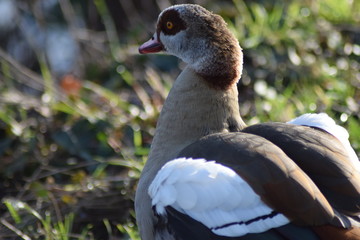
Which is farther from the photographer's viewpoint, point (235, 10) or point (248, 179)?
point (235, 10)

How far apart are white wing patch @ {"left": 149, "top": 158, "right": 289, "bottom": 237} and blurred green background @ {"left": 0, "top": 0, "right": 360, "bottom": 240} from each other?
697mm

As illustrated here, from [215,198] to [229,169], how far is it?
0.34ft

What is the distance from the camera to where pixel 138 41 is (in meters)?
5.60

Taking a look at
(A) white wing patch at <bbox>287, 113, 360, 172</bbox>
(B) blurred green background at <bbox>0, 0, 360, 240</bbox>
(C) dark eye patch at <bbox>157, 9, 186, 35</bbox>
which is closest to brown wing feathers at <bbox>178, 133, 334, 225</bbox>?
(A) white wing patch at <bbox>287, 113, 360, 172</bbox>

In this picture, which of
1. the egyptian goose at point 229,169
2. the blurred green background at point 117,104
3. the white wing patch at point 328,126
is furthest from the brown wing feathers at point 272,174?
the blurred green background at point 117,104

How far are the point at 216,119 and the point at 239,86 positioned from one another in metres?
1.72

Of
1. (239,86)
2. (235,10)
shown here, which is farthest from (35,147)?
(235,10)

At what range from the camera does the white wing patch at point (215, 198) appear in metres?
2.45

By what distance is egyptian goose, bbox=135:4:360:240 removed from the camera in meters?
2.43

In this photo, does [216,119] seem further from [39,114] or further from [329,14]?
[329,14]

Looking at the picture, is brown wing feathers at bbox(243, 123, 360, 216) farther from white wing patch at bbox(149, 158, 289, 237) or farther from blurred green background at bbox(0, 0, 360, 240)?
blurred green background at bbox(0, 0, 360, 240)

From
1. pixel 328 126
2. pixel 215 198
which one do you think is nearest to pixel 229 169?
pixel 215 198

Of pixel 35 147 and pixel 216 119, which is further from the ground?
pixel 216 119

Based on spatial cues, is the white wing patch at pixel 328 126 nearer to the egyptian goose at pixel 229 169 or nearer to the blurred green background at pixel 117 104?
the egyptian goose at pixel 229 169
